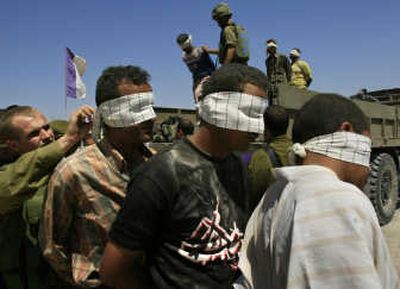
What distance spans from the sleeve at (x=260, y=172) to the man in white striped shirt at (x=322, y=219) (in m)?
1.67

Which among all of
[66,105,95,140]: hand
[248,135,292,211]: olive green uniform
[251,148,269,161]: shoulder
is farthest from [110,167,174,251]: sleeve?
[251,148,269,161]: shoulder

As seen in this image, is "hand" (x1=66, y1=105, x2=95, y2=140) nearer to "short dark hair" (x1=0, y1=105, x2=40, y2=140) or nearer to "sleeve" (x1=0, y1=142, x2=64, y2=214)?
"sleeve" (x1=0, y1=142, x2=64, y2=214)

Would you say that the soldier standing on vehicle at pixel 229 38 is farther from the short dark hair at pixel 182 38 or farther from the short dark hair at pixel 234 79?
the short dark hair at pixel 234 79

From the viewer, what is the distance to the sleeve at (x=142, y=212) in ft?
5.82

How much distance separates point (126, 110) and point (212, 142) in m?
0.53

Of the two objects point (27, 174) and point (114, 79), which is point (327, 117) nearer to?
point (114, 79)

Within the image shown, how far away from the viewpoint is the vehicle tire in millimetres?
7859

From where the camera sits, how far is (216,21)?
6.21m

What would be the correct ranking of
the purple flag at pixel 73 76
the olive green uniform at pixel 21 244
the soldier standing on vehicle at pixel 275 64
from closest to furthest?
1. the olive green uniform at pixel 21 244
2. the purple flag at pixel 73 76
3. the soldier standing on vehicle at pixel 275 64

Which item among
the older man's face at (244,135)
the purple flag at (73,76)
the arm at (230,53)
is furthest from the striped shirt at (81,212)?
the arm at (230,53)

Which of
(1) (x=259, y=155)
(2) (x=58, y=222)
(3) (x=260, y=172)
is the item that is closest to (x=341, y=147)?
(2) (x=58, y=222)

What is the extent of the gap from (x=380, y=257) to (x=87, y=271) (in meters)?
1.28

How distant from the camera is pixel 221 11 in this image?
6168 millimetres

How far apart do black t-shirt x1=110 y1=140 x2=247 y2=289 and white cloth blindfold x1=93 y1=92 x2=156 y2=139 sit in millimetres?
402
